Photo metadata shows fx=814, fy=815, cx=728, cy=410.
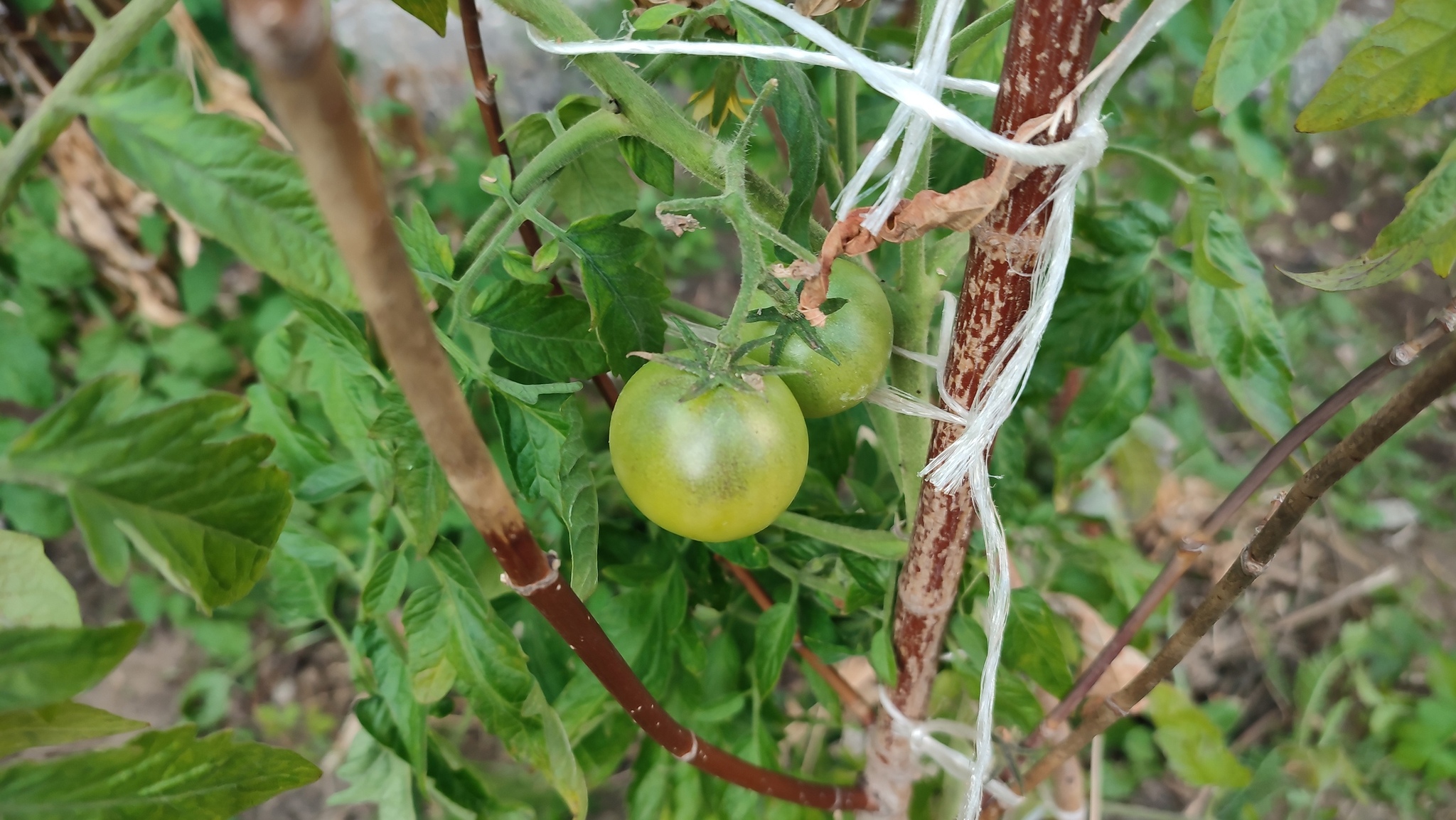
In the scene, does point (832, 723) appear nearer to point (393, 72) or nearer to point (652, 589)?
point (652, 589)

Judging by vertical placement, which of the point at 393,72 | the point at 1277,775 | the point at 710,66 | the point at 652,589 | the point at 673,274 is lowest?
the point at 1277,775

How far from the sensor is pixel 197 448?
15.7 inches

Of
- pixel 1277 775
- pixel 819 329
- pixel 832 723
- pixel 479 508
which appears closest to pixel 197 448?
pixel 479 508

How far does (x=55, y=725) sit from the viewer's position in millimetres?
414

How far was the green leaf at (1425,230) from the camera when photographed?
453 millimetres


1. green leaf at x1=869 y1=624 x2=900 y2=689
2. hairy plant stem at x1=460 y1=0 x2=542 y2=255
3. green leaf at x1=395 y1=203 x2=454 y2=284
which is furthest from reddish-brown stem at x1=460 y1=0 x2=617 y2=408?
green leaf at x1=869 y1=624 x2=900 y2=689

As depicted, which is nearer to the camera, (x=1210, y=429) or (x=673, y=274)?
(x=1210, y=429)

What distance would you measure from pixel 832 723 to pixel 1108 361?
532mm

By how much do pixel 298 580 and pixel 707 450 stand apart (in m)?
0.58

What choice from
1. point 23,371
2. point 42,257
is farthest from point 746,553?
point 42,257

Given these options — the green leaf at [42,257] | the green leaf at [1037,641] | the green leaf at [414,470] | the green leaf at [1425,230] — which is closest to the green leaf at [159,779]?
the green leaf at [414,470]

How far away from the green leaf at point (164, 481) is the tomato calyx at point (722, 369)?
23 centimetres

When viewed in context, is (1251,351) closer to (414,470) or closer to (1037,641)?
(1037,641)

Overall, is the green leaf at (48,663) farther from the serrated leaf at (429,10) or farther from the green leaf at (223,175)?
the serrated leaf at (429,10)
